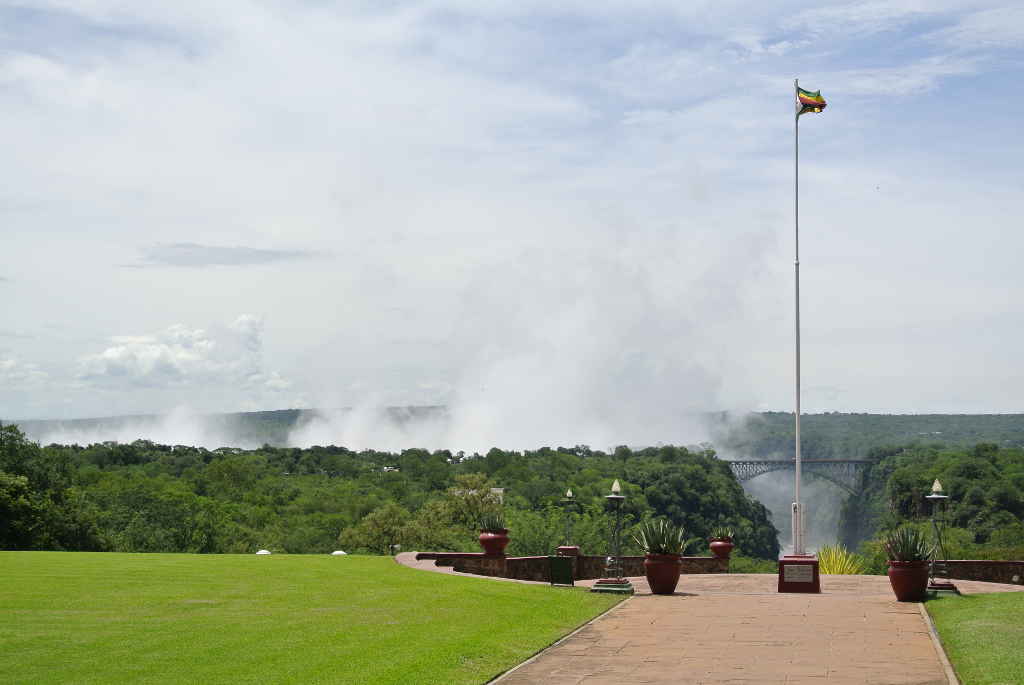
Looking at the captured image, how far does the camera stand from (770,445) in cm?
17988

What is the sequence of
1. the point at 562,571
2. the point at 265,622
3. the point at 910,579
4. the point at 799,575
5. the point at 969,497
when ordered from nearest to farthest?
the point at 265,622, the point at 910,579, the point at 562,571, the point at 799,575, the point at 969,497

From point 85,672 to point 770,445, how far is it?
575 ft

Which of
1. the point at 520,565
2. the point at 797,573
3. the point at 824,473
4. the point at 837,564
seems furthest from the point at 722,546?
the point at 824,473

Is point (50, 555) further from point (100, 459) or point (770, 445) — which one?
point (770, 445)

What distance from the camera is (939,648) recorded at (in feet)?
44.3

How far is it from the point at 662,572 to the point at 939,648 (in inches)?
269

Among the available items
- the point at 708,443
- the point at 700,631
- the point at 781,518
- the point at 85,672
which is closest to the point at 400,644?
the point at 85,672

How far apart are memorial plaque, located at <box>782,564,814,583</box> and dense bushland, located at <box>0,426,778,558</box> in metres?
24.1

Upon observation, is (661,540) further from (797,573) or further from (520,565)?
(520,565)

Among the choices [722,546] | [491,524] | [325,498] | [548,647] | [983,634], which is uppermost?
[325,498]

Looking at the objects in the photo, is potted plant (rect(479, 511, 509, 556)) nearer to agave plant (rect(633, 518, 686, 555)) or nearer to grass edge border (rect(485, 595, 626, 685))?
agave plant (rect(633, 518, 686, 555))

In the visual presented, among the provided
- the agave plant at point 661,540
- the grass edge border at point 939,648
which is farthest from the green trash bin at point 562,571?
the grass edge border at point 939,648

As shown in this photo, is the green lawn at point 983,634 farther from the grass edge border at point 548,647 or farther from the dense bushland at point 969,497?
the dense bushland at point 969,497

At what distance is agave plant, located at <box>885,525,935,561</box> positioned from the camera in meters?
18.4
